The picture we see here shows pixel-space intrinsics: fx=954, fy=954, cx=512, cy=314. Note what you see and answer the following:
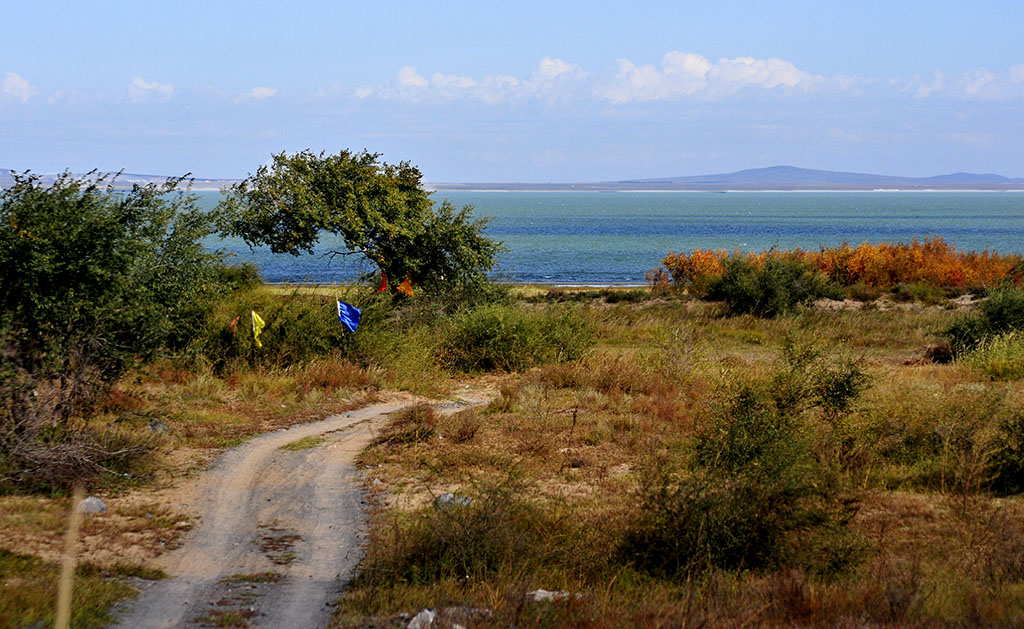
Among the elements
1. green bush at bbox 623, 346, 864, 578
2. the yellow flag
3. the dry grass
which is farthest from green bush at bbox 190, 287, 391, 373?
green bush at bbox 623, 346, 864, 578

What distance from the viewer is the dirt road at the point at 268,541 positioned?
6777 millimetres

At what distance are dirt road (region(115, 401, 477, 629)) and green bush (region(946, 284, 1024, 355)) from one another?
1720cm

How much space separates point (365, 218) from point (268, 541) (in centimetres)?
1549

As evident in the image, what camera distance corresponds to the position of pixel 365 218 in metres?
23.6

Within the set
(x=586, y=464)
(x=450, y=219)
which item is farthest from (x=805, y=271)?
(x=586, y=464)

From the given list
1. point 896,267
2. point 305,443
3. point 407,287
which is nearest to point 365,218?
point 407,287

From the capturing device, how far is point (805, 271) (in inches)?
1535

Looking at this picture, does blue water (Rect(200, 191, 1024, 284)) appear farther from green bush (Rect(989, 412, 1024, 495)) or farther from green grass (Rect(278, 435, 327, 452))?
green bush (Rect(989, 412, 1024, 495))

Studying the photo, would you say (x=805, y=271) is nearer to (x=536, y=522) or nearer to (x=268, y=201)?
(x=268, y=201)

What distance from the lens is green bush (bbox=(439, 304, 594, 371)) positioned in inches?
800

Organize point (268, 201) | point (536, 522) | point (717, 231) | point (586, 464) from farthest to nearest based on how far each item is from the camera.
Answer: point (717, 231)
point (268, 201)
point (586, 464)
point (536, 522)

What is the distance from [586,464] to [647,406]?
3470 millimetres

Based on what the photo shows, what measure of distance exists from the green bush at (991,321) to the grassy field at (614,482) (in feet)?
14.0

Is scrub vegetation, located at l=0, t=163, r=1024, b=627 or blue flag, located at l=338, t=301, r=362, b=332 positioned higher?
blue flag, located at l=338, t=301, r=362, b=332
